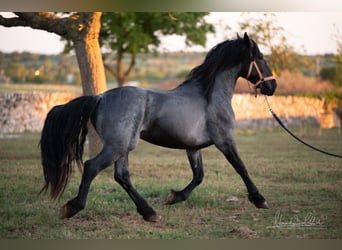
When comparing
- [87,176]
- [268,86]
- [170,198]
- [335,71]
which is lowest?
[170,198]

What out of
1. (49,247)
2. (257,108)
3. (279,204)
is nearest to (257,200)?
(279,204)

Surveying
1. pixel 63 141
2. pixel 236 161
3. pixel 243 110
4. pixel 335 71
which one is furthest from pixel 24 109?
pixel 236 161

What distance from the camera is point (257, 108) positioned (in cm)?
1186

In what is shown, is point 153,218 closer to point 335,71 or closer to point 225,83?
point 225,83

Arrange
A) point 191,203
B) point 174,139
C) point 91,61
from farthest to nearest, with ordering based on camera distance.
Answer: point 91,61 < point 191,203 < point 174,139

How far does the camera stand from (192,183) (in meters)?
5.56

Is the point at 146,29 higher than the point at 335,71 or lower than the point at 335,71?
higher

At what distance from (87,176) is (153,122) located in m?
0.73

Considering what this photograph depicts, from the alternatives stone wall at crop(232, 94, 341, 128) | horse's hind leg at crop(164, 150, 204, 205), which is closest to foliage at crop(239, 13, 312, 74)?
stone wall at crop(232, 94, 341, 128)

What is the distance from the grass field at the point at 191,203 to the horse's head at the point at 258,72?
1.15 metres

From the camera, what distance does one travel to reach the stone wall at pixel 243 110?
10.3 metres

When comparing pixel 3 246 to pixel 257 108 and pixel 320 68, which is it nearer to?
pixel 320 68

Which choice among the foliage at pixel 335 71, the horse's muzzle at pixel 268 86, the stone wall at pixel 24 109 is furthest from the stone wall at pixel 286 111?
the horse's muzzle at pixel 268 86

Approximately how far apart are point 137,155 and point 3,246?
4197 millimetres
